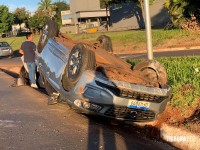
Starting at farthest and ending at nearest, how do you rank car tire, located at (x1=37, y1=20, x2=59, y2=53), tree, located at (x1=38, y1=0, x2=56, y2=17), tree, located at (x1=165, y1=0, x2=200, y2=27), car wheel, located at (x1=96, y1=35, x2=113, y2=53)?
tree, located at (x1=38, y1=0, x2=56, y2=17), tree, located at (x1=165, y1=0, x2=200, y2=27), car wheel, located at (x1=96, y1=35, x2=113, y2=53), car tire, located at (x1=37, y1=20, x2=59, y2=53)

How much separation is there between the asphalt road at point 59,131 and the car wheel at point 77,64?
2.29 ft

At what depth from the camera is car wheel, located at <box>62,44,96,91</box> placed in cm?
652

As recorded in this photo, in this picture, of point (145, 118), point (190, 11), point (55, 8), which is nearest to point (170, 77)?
point (145, 118)

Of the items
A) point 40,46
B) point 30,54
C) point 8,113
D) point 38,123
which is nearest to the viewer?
point 38,123

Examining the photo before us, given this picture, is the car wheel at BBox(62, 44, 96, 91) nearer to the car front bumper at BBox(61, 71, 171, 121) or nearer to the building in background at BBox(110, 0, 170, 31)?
the car front bumper at BBox(61, 71, 171, 121)

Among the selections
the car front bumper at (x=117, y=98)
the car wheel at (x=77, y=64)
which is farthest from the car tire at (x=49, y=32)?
the car front bumper at (x=117, y=98)

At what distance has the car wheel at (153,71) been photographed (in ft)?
23.0

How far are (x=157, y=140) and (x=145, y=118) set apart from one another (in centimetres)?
41

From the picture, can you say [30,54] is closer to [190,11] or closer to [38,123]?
[38,123]

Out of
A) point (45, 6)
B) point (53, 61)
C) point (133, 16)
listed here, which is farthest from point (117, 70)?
point (45, 6)

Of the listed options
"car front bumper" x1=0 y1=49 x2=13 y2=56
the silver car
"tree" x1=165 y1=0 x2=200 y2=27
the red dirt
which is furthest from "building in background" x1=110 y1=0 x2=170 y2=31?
the red dirt

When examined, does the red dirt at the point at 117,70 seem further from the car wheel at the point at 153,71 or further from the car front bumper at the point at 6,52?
the car front bumper at the point at 6,52

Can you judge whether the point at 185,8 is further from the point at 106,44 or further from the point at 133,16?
the point at 133,16

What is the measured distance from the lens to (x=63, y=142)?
5.69 metres
